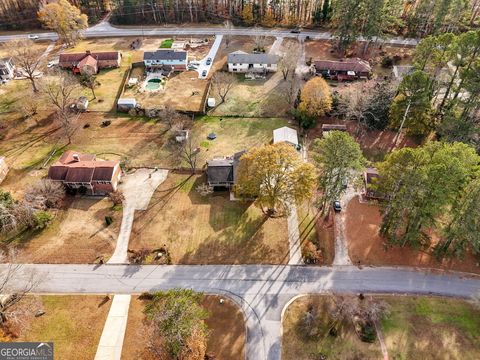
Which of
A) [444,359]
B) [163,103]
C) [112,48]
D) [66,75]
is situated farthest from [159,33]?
[444,359]

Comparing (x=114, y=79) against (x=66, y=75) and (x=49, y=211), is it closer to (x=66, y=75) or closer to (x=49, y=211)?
(x=66, y=75)

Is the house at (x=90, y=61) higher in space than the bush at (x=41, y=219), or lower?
higher

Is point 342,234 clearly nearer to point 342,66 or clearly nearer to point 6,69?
point 342,66

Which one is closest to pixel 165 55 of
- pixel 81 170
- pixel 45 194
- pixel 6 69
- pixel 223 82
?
pixel 223 82

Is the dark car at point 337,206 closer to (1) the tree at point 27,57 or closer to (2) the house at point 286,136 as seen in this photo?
(2) the house at point 286,136

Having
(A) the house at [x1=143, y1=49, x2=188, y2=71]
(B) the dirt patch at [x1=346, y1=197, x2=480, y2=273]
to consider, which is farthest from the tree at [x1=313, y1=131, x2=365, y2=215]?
(A) the house at [x1=143, y1=49, x2=188, y2=71]

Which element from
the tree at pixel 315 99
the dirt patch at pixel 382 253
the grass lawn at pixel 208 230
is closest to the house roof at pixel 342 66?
the tree at pixel 315 99

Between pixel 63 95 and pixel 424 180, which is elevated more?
pixel 424 180
